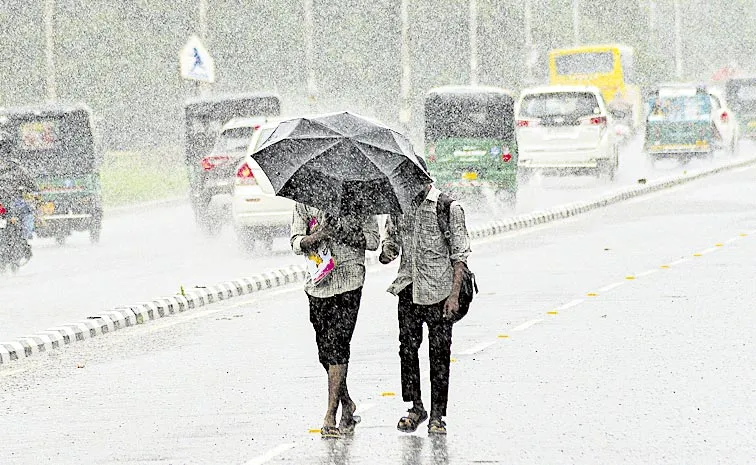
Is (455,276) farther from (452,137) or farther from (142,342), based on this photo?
(452,137)

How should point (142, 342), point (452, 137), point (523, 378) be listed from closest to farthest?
point (523, 378)
point (142, 342)
point (452, 137)

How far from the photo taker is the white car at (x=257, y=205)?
23766 mm

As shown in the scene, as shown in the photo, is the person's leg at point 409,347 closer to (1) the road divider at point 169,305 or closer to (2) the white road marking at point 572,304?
(1) the road divider at point 169,305

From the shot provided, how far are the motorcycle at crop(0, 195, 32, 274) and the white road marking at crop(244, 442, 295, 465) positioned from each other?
14.1 meters

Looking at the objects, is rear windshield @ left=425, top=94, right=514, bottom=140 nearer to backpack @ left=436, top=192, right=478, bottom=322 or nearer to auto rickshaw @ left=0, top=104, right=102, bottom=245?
auto rickshaw @ left=0, top=104, right=102, bottom=245

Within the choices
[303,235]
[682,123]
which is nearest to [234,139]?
[303,235]

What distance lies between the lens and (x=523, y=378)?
12.3m

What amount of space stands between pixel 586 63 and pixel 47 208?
102 ft

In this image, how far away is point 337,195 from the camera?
9.72m

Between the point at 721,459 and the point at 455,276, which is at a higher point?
the point at 455,276

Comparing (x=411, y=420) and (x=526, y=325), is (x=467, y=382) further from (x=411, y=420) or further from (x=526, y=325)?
(x=526, y=325)

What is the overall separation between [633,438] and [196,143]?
89.5 feet

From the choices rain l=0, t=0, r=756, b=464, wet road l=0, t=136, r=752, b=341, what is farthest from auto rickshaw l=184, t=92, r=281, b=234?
wet road l=0, t=136, r=752, b=341

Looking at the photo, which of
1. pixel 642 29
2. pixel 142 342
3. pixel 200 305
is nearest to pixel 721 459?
pixel 142 342
